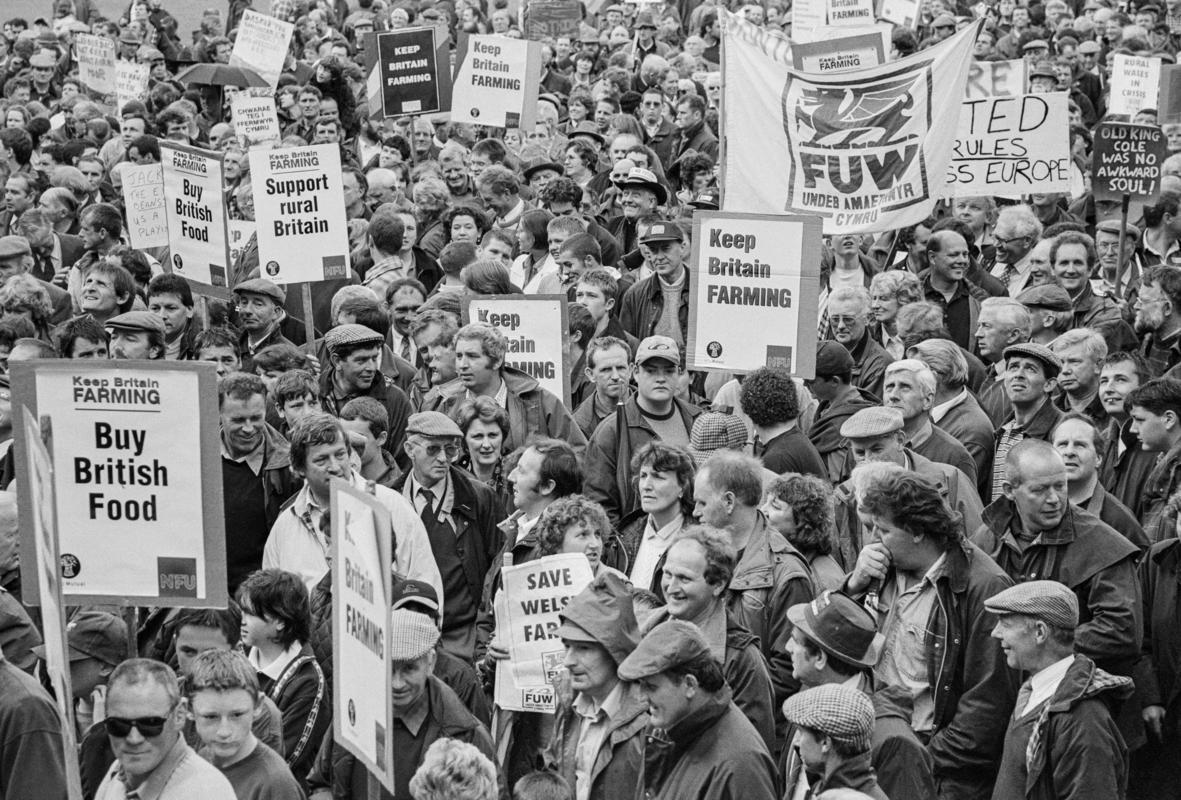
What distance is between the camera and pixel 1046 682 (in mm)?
Result: 6492

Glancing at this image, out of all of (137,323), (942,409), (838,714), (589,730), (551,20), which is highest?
(551,20)

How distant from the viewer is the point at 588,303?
37.4 feet

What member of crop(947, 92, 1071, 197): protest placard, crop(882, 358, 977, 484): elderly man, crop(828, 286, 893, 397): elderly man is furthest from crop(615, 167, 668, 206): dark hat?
crop(882, 358, 977, 484): elderly man

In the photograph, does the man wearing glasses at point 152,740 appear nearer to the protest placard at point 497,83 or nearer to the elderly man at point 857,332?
the elderly man at point 857,332

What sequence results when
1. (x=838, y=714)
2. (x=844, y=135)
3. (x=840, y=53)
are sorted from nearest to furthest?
1. (x=838, y=714)
2. (x=844, y=135)
3. (x=840, y=53)

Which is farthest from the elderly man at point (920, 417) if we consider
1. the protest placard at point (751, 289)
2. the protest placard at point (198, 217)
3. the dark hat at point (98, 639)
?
the protest placard at point (198, 217)

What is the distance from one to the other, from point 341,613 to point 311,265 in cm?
657

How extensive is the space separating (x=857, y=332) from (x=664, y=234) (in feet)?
5.00

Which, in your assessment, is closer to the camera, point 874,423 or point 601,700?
point 601,700

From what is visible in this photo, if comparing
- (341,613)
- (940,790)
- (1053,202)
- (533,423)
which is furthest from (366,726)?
(1053,202)

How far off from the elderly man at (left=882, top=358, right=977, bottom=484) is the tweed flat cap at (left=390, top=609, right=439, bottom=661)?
127 inches

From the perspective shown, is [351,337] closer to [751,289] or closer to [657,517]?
[751,289]

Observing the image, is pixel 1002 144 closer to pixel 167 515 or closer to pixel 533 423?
pixel 533 423

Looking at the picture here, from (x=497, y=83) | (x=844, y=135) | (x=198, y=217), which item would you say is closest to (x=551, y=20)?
(x=497, y=83)
